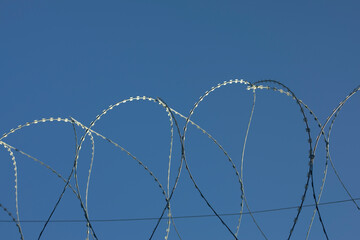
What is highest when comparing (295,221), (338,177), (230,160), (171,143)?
(171,143)

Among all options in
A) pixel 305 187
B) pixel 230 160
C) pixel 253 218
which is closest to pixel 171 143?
pixel 230 160

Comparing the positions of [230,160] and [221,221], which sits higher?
[230,160]

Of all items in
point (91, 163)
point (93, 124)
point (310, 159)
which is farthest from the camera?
point (91, 163)

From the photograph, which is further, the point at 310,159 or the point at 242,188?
the point at 242,188

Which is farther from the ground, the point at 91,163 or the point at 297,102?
the point at 91,163

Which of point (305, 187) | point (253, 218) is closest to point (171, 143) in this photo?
point (253, 218)

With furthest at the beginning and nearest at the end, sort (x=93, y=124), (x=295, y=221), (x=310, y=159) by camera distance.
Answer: (x=93, y=124) → (x=310, y=159) → (x=295, y=221)

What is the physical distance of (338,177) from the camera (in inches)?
415

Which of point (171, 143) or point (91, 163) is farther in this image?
point (91, 163)

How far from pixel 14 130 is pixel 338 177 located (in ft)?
19.3

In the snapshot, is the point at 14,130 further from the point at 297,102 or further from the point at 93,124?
the point at 297,102

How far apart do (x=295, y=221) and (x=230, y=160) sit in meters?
1.74

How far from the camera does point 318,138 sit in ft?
33.9

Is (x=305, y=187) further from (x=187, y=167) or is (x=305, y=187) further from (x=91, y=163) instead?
(x=91, y=163)
